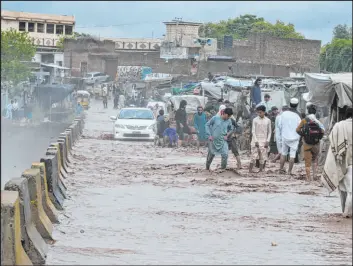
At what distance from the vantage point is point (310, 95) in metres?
20.2

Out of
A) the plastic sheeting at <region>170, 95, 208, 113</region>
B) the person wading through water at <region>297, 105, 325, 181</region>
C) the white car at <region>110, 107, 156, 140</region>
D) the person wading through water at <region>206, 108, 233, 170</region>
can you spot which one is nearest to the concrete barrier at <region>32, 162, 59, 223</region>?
the person wading through water at <region>297, 105, 325, 181</region>

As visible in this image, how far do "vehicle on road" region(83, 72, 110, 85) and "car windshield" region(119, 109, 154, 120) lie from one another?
43645mm

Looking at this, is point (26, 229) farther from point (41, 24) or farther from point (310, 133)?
point (310, 133)

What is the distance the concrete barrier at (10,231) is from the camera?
8.56m

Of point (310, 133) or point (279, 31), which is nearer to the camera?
point (310, 133)

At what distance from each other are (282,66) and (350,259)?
1721 inches

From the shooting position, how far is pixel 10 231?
28.7ft

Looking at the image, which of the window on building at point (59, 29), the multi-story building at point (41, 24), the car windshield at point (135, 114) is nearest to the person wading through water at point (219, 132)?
the multi-story building at point (41, 24)

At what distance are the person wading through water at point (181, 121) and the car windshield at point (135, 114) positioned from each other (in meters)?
2.89

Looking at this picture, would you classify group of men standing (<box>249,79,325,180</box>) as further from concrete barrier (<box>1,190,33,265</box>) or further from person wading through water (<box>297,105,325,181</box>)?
concrete barrier (<box>1,190,33,265</box>)

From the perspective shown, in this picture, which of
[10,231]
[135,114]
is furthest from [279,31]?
[10,231]

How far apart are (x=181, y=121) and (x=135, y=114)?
373 centimetres

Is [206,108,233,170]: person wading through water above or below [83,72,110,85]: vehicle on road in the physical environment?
above

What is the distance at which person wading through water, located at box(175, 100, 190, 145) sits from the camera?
33.1 m
